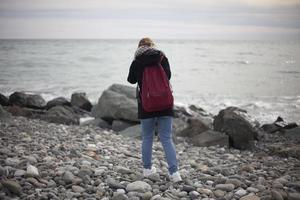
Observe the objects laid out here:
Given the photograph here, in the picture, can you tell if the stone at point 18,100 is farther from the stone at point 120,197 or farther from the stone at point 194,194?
the stone at point 194,194

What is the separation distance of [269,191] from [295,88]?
2362 centimetres

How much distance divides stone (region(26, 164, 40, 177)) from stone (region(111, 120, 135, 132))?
6.27 m

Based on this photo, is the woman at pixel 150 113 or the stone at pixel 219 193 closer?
the stone at pixel 219 193

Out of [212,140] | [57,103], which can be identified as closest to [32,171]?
[212,140]

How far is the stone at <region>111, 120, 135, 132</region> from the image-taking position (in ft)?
39.0

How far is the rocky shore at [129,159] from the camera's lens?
207 inches

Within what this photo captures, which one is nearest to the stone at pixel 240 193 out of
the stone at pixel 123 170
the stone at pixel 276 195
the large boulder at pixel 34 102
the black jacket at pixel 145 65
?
the stone at pixel 276 195

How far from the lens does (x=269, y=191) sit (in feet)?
17.6

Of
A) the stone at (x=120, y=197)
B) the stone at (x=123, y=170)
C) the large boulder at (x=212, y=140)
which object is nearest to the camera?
the stone at (x=120, y=197)

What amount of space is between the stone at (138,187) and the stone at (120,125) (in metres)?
6.38

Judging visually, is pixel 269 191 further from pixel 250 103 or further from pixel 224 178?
pixel 250 103

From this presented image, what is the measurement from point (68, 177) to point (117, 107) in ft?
22.7

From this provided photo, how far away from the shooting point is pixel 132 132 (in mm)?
10922

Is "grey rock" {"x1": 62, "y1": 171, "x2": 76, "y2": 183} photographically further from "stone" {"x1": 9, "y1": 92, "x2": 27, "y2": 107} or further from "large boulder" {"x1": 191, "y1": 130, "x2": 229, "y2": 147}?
"stone" {"x1": 9, "y1": 92, "x2": 27, "y2": 107}
